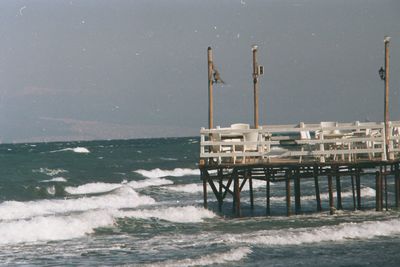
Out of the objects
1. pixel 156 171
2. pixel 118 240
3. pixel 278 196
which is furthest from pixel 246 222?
pixel 156 171

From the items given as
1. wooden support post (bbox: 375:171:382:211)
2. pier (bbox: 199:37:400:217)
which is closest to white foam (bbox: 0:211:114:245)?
pier (bbox: 199:37:400:217)

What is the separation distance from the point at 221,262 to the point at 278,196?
1907 cm

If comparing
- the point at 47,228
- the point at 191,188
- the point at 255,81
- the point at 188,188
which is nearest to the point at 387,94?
the point at 255,81

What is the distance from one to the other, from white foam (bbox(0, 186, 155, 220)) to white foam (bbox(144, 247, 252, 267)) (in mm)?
18456

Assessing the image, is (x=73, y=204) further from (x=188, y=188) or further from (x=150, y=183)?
(x=150, y=183)

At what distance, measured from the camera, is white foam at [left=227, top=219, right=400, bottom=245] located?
83.6ft

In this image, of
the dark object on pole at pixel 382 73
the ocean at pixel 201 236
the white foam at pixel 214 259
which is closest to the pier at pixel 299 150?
the dark object on pole at pixel 382 73

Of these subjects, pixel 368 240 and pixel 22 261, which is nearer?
pixel 22 261

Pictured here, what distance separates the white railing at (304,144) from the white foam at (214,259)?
20.5 ft

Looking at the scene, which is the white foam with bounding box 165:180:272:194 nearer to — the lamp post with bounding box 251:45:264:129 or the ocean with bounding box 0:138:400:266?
the ocean with bounding box 0:138:400:266

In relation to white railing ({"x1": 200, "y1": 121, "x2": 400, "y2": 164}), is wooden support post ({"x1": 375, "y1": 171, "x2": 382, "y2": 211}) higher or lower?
lower

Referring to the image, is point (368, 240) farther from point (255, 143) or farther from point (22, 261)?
point (22, 261)

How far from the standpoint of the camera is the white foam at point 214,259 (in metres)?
22.0

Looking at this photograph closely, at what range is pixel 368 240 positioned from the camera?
84.0ft
